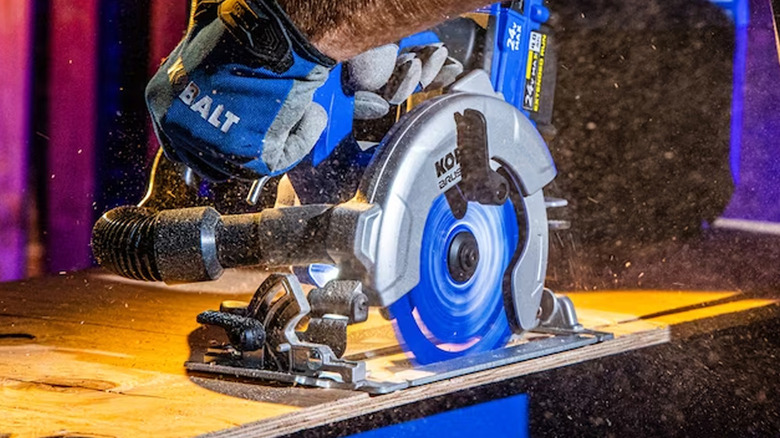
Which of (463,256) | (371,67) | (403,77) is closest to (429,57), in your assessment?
(403,77)

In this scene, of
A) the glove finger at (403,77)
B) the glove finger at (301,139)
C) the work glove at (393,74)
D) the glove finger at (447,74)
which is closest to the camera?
the glove finger at (301,139)

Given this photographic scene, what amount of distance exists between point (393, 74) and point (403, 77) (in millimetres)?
23

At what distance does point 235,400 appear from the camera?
4.91ft

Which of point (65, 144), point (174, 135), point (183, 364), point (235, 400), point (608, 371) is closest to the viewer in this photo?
point (235, 400)

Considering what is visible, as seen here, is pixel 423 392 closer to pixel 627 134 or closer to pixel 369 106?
pixel 369 106

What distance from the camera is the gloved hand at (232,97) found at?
5.01 ft

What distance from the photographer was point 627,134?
357 cm

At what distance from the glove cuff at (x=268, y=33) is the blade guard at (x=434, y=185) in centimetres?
28

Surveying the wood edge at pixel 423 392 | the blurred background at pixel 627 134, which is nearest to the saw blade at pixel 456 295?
the wood edge at pixel 423 392

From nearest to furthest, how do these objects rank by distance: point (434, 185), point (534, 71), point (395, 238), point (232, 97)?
point (232, 97) < point (395, 238) < point (434, 185) < point (534, 71)

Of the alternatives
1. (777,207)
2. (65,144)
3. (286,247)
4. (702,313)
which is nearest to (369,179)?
(286,247)

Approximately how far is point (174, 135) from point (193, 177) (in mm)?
183

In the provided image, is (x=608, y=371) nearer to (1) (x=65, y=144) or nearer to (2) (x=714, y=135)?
(2) (x=714, y=135)

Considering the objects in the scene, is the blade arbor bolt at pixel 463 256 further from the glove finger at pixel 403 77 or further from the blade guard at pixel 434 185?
the glove finger at pixel 403 77
